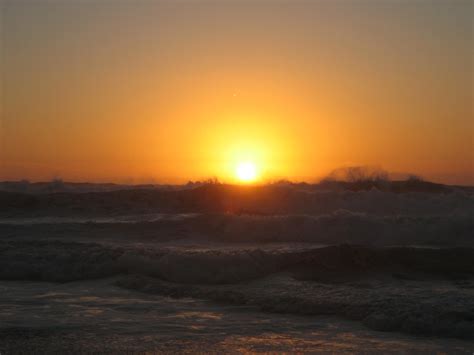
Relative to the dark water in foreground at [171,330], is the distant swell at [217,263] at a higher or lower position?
higher

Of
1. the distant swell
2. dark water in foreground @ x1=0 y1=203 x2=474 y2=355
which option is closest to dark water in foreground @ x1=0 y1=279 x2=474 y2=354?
dark water in foreground @ x1=0 y1=203 x2=474 y2=355

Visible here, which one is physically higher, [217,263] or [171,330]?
[217,263]

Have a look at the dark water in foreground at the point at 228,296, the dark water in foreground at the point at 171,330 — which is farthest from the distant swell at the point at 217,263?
the dark water in foreground at the point at 171,330

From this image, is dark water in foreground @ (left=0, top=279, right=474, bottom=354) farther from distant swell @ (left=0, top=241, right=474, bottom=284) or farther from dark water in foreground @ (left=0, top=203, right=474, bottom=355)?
distant swell @ (left=0, top=241, right=474, bottom=284)

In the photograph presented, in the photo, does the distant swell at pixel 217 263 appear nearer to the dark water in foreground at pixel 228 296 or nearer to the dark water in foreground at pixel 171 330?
the dark water in foreground at pixel 228 296

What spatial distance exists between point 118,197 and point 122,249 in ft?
30.8

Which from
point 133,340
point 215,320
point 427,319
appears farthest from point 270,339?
point 427,319

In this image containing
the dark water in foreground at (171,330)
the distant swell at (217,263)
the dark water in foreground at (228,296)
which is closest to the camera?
the dark water in foreground at (171,330)

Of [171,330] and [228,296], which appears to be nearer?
[171,330]

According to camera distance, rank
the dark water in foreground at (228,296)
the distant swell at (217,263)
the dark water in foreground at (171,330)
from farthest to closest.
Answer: the distant swell at (217,263), the dark water in foreground at (228,296), the dark water in foreground at (171,330)

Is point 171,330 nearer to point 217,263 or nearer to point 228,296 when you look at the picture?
point 228,296

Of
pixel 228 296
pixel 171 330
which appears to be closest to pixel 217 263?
pixel 228 296

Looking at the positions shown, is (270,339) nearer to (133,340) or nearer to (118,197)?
(133,340)

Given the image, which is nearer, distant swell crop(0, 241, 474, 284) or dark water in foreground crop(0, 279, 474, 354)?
dark water in foreground crop(0, 279, 474, 354)
